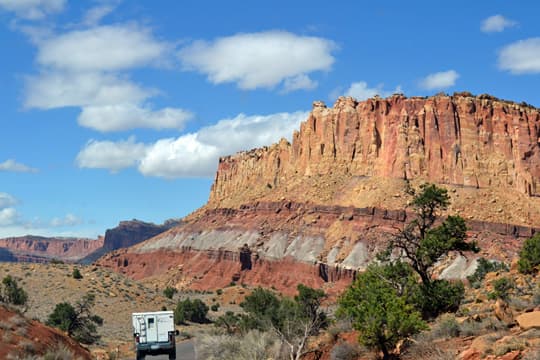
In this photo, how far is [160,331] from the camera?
30.2m

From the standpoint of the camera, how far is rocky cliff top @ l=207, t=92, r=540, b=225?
108 m

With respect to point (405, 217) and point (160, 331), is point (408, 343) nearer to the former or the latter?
point (160, 331)

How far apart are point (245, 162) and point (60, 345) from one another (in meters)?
149

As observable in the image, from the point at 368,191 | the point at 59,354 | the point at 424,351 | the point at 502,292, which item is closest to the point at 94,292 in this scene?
the point at 502,292

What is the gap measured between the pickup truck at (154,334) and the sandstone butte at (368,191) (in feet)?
219

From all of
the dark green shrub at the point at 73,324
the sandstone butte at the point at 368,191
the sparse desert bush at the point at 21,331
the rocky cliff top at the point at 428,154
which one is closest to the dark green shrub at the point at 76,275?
the dark green shrub at the point at 73,324

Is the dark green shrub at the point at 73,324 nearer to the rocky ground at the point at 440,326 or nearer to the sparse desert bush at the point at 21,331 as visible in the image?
the rocky ground at the point at 440,326

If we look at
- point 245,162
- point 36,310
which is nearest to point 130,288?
point 36,310

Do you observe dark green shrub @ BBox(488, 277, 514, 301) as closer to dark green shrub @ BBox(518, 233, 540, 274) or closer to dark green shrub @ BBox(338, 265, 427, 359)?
dark green shrub @ BBox(338, 265, 427, 359)

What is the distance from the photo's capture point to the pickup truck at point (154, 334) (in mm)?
29922

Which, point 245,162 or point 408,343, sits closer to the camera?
point 408,343

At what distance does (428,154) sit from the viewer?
114 meters

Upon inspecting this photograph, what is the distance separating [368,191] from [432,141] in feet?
46.6

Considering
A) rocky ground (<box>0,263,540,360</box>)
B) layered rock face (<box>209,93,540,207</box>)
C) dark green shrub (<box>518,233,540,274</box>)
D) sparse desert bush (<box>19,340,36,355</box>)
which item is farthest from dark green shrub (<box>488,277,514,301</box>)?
layered rock face (<box>209,93,540,207</box>)
